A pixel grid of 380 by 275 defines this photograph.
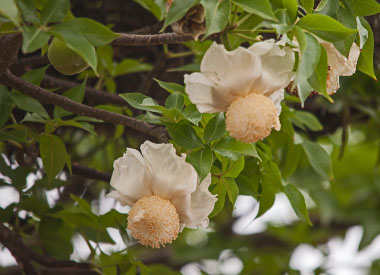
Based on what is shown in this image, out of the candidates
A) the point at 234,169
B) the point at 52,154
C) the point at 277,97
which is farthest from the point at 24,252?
the point at 277,97

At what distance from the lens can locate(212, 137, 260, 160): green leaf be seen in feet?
2.12

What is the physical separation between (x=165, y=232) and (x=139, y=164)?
76mm

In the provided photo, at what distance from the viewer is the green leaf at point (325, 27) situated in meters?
0.59

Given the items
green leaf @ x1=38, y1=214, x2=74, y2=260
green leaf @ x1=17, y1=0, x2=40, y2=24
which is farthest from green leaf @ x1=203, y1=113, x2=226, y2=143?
green leaf @ x1=38, y1=214, x2=74, y2=260

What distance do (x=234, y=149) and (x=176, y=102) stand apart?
0.09 meters

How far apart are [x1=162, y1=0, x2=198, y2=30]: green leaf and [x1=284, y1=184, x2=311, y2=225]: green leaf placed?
36 centimetres

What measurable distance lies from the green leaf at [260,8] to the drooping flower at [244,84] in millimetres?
31

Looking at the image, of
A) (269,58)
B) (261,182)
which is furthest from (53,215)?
(269,58)

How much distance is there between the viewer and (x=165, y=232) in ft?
2.07

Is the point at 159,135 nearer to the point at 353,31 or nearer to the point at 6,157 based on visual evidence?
the point at 353,31

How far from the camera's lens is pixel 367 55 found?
0.68 meters

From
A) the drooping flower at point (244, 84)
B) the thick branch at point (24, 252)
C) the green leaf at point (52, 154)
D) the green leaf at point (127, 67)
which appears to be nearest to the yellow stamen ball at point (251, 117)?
the drooping flower at point (244, 84)

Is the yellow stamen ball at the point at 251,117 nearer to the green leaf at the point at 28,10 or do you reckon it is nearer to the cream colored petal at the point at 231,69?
the cream colored petal at the point at 231,69

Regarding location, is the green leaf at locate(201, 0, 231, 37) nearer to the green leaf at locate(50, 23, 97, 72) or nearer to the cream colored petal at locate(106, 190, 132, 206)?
the green leaf at locate(50, 23, 97, 72)
